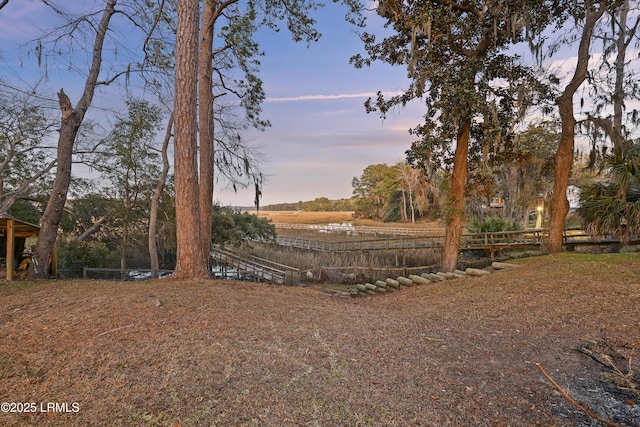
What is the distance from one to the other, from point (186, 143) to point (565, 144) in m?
9.08

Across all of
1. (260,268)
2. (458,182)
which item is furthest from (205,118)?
(260,268)

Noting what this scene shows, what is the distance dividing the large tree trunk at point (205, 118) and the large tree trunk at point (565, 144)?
29.5 ft

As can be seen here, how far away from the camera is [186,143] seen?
6074mm

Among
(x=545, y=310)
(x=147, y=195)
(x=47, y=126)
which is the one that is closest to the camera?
(x=545, y=310)

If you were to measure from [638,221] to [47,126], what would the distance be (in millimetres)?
15595

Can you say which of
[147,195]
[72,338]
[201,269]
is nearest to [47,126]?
[147,195]

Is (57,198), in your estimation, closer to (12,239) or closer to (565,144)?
(12,239)

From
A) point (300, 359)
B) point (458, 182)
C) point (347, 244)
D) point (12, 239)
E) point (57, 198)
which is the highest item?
point (458, 182)

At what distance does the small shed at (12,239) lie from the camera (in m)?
6.54

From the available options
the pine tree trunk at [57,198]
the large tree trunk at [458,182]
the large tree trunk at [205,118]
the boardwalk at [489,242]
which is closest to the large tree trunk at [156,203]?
the large tree trunk at [205,118]

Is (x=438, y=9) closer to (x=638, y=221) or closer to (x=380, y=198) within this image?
(x=638, y=221)

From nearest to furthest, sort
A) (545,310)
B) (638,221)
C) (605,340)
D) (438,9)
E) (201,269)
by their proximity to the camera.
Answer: (605,340)
(545,310)
(201,269)
(638,221)
(438,9)

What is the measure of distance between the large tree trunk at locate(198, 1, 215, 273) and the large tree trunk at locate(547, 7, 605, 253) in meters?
8.99

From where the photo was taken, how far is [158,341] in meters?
2.89
